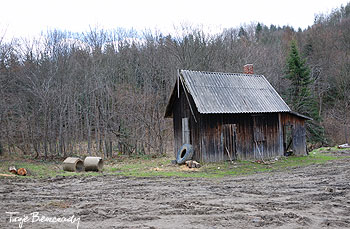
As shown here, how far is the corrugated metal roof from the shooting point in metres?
19.5

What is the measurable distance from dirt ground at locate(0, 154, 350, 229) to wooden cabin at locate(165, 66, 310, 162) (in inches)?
201

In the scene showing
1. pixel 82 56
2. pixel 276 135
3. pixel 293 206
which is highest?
pixel 82 56

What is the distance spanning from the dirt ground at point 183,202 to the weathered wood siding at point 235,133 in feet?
16.3

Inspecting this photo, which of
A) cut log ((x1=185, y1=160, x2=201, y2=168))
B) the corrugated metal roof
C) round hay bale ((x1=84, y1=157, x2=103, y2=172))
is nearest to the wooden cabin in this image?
the corrugated metal roof

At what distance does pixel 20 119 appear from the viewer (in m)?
28.5

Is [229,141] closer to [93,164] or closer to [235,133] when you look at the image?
[235,133]

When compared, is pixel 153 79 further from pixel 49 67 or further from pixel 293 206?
pixel 293 206

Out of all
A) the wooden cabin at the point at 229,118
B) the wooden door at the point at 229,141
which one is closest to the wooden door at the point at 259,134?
the wooden cabin at the point at 229,118

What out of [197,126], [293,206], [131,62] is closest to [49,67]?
[131,62]

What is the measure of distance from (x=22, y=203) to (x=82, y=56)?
78.1ft

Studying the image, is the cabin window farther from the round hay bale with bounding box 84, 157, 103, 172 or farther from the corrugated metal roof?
the round hay bale with bounding box 84, 157, 103, 172

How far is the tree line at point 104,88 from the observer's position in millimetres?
27672

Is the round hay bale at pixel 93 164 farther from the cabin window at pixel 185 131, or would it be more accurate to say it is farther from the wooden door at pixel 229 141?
the wooden door at pixel 229 141

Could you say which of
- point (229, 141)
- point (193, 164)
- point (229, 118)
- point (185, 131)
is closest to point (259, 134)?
point (229, 141)
